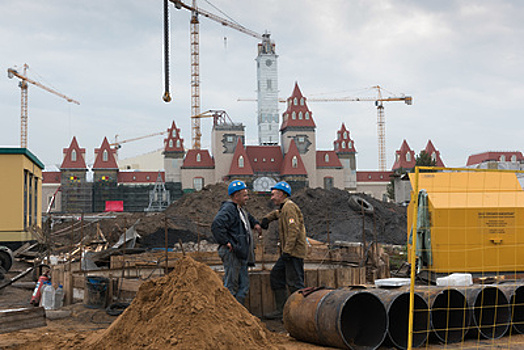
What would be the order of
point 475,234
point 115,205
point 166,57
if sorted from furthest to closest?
point 115,205
point 166,57
point 475,234

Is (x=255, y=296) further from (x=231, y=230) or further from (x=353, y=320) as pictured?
(x=353, y=320)

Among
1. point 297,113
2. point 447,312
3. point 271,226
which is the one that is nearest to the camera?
point 447,312

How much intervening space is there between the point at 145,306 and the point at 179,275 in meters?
0.44

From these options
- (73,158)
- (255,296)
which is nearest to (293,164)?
(73,158)

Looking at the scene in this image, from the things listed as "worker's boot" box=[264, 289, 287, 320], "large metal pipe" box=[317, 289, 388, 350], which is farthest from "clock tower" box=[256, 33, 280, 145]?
"large metal pipe" box=[317, 289, 388, 350]

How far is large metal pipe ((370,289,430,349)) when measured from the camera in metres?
5.56

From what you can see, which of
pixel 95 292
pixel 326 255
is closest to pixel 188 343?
pixel 95 292

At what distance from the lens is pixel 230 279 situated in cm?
640

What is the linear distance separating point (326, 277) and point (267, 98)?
80.4 meters

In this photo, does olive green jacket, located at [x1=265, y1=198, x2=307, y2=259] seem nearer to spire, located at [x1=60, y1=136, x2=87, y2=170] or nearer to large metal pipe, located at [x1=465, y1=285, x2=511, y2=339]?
large metal pipe, located at [x1=465, y1=285, x2=511, y2=339]

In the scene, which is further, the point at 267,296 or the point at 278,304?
the point at 267,296

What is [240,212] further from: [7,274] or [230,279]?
[7,274]

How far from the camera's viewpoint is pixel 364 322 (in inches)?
236

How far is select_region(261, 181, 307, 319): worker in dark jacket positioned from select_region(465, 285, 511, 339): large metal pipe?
6.92ft
